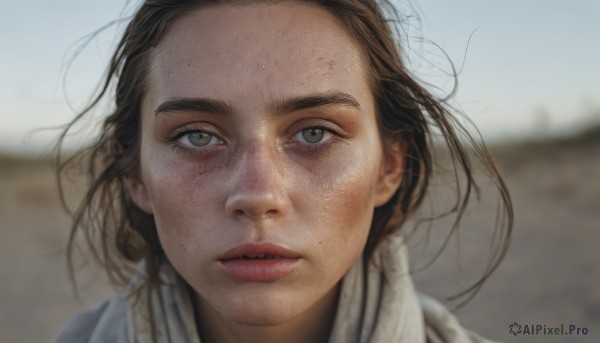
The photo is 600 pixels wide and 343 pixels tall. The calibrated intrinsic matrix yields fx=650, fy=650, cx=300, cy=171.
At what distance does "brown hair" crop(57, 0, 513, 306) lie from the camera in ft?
7.82

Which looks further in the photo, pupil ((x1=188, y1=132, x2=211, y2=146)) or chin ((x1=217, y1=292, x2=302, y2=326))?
pupil ((x1=188, y1=132, x2=211, y2=146))

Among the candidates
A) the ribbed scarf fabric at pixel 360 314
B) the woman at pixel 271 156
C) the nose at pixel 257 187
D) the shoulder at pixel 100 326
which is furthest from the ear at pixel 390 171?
the shoulder at pixel 100 326

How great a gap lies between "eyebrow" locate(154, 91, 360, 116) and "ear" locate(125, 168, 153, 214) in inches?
16.9

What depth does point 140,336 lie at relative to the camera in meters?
2.62

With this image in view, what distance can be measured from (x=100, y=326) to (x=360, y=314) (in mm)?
1118

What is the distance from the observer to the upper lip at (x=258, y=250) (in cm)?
200

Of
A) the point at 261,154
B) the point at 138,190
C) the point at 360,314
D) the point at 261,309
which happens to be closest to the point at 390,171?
the point at 360,314

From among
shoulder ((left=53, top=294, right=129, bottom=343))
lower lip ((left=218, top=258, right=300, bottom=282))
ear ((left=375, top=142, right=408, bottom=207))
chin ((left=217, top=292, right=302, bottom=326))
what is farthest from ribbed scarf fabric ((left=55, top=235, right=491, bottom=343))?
lower lip ((left=218, top=258, right=300, bottom=282))

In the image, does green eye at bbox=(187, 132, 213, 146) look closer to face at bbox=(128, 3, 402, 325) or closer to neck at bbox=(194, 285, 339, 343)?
face at bbox=(128, 3, 402, 325)

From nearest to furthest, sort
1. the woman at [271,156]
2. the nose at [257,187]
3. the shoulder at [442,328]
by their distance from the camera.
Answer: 1. the nose at [257,187]
2. the woman at [271,156]
3. the shoulder at [442,328]

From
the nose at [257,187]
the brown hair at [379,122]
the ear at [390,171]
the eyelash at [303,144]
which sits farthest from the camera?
the ear at [390,171]

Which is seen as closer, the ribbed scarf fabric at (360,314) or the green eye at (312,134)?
the green eye at (312,134)

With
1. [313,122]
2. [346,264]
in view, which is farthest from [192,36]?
[346,264]

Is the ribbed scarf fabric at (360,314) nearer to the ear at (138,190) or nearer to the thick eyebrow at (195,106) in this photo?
the ear at (138,190)
